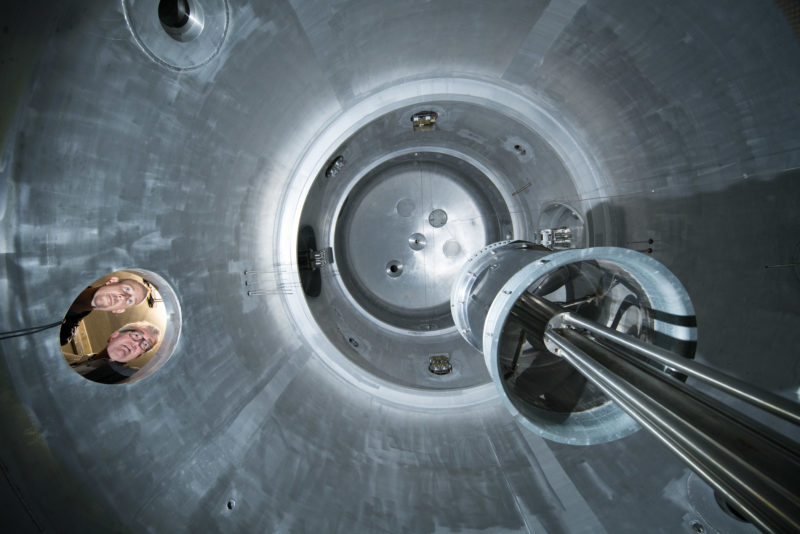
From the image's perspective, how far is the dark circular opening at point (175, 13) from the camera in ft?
5.51

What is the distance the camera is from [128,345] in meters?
2.25

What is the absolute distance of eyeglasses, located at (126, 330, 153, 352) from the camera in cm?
229

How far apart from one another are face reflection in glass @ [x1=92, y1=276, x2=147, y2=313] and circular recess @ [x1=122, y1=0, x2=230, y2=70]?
3.86 feet

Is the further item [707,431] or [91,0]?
[91,0]

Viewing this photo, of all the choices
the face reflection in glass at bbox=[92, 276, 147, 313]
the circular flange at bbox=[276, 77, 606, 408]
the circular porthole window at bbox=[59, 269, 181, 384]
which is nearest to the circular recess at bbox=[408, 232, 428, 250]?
the circular flange at bbox=[276, 77, 606, 408]

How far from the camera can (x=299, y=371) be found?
8.48 ft

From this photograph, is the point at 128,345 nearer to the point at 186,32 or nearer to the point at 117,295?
the point at 117,295

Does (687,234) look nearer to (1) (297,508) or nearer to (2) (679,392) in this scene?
(2) (679,392)

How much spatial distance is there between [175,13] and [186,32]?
0.30ft

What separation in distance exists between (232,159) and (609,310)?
2.08 metres

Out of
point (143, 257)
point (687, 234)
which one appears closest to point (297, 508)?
point (143, 257)

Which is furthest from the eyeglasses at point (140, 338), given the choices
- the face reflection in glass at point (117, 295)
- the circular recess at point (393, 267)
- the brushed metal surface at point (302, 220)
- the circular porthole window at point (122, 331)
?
the circular recess at point (393, 267)

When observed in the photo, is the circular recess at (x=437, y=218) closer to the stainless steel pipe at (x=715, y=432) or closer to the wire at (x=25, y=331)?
the stainless steel pipe at (x=715, y=432)

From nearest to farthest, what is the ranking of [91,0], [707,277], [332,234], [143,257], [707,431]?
[707,431] < [91,0] < [143,257] < [707,277] < [332,234]
